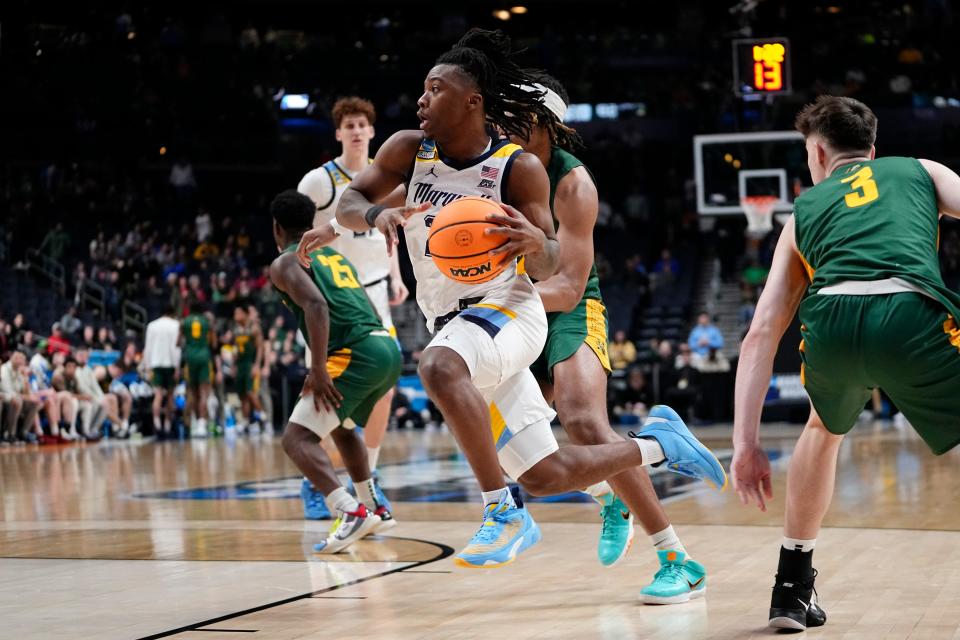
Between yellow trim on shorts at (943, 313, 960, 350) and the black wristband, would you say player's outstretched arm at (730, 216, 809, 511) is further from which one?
the black wristband

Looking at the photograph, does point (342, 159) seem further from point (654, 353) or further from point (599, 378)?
point (654, 353)

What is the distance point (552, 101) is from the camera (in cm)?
523

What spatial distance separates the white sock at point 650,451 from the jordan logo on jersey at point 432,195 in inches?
41.9

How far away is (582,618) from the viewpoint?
4395mm

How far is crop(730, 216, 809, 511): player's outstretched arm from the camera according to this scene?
3.74m

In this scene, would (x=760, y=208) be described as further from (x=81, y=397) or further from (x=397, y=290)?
(x=397, y=290)

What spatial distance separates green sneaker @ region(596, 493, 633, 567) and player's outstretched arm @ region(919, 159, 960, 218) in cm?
189

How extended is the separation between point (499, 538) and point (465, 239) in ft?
3.23

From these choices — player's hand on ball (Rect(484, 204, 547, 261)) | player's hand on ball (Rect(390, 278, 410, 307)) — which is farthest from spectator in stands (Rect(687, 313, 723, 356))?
player's hand on ball (Rect(484, 204, 547, 261))

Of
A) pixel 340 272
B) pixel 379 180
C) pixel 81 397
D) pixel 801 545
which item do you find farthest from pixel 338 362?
pixel 81 397

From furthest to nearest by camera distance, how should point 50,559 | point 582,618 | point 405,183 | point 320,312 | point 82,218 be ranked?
1. point 82,218
2. point 320,312
3. point 50,559
4. point 405,183
5. point 582,618

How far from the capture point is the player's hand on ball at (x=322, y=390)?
6.41 meters

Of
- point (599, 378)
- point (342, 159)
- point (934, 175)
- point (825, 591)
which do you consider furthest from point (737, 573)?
point (342, 159)

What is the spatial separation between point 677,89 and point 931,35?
5.57m
